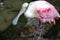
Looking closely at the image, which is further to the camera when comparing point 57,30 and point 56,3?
point 56,3

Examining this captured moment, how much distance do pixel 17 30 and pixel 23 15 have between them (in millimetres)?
81

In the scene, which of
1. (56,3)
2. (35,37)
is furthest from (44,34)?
(56,3)

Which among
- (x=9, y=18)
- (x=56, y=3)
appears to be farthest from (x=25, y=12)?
(x=56, y=3)

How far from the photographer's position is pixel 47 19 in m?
0.81

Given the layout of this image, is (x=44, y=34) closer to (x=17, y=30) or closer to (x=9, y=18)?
(x=17, y=30)

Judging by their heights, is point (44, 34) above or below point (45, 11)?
below

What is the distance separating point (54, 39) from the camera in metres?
0.81

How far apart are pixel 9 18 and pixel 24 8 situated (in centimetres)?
11

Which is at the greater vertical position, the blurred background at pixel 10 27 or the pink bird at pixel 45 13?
the pink bird at pixel 45 13

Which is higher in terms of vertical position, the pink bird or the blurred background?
the pink bird

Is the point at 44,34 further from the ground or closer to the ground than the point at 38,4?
closer to the ground

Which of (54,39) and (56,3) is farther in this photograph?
(56,3)

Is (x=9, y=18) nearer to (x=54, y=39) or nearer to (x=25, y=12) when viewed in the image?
(x=25, y=12)

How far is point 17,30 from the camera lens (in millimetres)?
816
